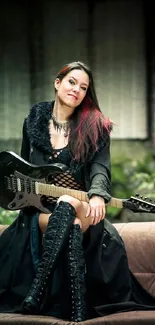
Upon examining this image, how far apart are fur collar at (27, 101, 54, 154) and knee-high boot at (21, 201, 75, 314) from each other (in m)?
0.48

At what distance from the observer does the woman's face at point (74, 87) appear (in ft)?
11.9

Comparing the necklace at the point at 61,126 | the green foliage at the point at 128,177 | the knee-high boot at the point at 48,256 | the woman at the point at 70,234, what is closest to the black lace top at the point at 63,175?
the woman at the point at 70,234

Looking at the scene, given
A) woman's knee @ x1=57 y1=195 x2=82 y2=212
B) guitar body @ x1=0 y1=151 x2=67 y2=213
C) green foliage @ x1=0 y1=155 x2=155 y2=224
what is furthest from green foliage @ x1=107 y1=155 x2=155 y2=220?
woman's knee @ x1=57 y1=195 x2=82 y2=212

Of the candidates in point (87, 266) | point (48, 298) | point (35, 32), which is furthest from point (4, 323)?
point (35, 32)

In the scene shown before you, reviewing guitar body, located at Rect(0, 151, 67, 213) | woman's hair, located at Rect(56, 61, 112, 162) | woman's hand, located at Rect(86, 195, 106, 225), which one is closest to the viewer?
woman's hand, located at Rect(86, 195, 106, 225)

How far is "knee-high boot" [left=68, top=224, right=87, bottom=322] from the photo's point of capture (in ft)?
10.5

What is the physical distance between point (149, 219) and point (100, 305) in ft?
8.73

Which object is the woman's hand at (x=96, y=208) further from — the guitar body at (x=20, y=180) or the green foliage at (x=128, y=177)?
the green foliage at (x=128, y=177)

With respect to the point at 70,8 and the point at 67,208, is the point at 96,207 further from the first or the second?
the point at 70,8

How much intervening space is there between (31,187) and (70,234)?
339 millimetres

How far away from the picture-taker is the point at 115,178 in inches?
246

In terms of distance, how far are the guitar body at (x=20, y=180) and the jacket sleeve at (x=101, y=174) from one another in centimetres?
17

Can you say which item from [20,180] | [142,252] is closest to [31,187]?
[20,180]

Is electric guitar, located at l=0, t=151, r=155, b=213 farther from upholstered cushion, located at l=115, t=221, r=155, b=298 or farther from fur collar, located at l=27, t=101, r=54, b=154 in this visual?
upholstered cushion, located at l=115, t=221, r=155, b=298
